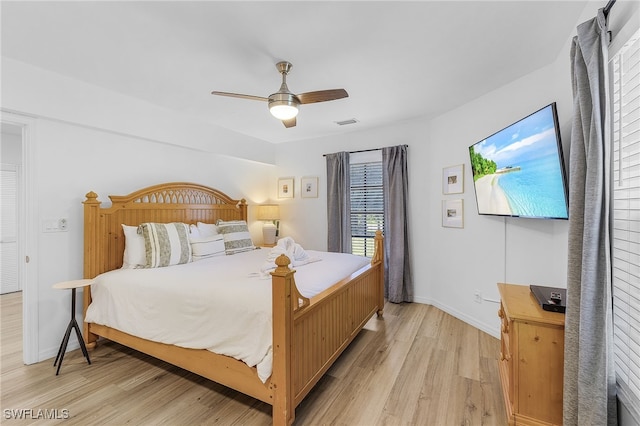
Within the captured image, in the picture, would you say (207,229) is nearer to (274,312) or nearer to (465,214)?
(274,312)

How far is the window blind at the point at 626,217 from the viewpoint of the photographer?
1.25 meters

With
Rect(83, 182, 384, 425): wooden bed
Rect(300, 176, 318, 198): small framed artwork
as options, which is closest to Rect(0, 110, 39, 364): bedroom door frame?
Rect(83, 182, 384, 425): wooden bed

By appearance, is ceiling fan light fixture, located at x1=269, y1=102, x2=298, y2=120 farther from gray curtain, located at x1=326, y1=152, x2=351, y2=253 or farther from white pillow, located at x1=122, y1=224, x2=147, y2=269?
gray curtain, located at x1=326, y1=152, x2=351, y2=253

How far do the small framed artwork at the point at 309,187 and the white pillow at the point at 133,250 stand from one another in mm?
2730

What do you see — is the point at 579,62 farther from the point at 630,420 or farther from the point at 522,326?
the point at 630,420

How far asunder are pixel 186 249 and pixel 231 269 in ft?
2.58

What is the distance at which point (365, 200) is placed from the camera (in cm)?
453

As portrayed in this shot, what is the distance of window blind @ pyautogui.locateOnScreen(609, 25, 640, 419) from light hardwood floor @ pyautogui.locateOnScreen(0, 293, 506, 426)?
0.86 meters

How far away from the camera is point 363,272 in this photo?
299cm

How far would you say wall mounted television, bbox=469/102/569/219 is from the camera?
190cm

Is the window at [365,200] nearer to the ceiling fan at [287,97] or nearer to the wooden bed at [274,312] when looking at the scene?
the wooden bed at [274,312]

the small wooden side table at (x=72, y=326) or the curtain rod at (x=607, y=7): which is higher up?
the curtain rod at (x=607, y=7)

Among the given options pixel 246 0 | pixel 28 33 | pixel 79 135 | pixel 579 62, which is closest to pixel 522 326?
pixel 579 62

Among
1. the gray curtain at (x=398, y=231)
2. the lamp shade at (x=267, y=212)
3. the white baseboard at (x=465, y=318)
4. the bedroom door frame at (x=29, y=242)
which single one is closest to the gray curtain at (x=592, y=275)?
the white baseboard at (x=465, y=318)
